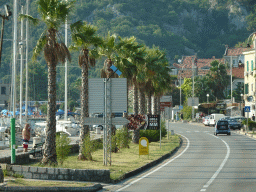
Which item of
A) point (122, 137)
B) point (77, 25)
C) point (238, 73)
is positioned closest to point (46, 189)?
point (77, 25)

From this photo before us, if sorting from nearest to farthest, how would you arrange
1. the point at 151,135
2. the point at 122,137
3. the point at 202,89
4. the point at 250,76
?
the point at 122,137 → the point at 151,135 → the point at 250,76 → the point at 202,89

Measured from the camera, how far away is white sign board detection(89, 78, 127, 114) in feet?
78.9

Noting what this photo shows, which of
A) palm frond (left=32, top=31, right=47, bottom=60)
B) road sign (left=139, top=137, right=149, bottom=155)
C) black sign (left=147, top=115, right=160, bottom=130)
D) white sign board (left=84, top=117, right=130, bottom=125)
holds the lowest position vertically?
road sign (left=139, top=137, right=149, bottom=155)

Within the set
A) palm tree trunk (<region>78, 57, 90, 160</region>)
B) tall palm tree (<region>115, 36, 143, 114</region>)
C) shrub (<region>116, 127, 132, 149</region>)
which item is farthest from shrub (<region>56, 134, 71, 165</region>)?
tall palm tree (<region>115, 36, 143, 114</region>)

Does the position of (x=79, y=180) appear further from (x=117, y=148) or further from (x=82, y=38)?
(x=117, y=148)

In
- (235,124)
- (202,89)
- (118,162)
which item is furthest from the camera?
(202,89)

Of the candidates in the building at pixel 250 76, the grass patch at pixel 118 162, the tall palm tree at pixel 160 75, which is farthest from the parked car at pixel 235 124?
the grass patch at pixel 118 162

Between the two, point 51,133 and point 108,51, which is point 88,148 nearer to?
point 51,133

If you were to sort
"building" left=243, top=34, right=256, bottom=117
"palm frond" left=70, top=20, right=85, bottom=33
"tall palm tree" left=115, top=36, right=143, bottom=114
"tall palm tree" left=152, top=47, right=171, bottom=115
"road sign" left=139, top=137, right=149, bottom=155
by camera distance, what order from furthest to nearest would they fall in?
"building" left=243, top=34, right=256, bottom=117 → "tall palm tree" left=152, top=47, right=171, bottom=115 → "tall palm tree" left=115, top=36, right=143, bottom=114 → "road sign" left=139, top=137, right=149, bottom=155 → "palm frond" left=70, top=20, right=85, bottom=33

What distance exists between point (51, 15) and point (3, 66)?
153 metres

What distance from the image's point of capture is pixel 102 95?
2406 centimetres

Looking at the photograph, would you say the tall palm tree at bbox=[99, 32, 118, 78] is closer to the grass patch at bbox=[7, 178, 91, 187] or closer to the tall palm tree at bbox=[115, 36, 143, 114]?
the tall palm tree at bbox=[115, 36, 143, 114]

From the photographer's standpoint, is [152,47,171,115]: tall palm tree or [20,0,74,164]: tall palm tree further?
[152,47,171,115]: tall palm tree

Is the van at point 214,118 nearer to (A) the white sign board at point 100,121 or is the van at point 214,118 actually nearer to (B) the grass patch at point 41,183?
(A) the white sign board at point 100,121
